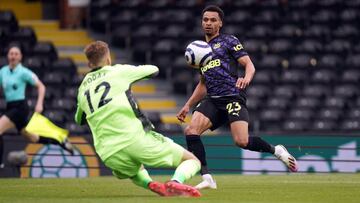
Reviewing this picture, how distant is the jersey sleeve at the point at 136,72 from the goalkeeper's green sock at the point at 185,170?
3.31ft

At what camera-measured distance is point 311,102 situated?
2506 cm

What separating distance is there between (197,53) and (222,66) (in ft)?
1.96

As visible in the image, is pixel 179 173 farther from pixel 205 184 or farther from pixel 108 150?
pixel 205 184

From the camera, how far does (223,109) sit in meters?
14.4

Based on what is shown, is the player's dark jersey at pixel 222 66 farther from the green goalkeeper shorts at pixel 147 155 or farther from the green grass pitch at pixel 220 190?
the green goalkeeper shorts at pixel 147 155

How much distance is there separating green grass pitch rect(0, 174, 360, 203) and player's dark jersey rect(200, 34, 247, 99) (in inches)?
49.1

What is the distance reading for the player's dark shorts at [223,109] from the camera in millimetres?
14297

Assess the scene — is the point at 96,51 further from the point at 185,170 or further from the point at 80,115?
the point at 185,170

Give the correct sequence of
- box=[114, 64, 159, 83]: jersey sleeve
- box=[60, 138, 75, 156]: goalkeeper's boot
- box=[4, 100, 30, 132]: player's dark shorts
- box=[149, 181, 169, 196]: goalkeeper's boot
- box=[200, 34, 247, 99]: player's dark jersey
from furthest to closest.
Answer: box=[60, 138, 75, 156]: goalkeeper's boot < box=[4, 100, 30, 132]: player's dark shorts < box=[200, 34, 247, 99]: player's dark jersey < box=[149, 181, 169, 196]: goalkeeper's boot < box=[114, 64, 159, 83]: jersey sleeve

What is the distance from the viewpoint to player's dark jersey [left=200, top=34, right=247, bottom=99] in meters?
14.3

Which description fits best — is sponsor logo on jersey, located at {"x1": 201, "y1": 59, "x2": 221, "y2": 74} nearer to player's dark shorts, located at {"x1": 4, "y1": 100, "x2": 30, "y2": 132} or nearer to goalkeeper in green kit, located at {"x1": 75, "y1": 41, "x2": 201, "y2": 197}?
goalkeeper in green kit, located at {"x1": 75, "y1": 41, "x2": 201, "y2": 197}

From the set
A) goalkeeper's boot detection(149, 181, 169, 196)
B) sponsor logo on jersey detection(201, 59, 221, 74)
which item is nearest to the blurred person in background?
sponsor logo on jersey detection(201, 59, 221, 74)

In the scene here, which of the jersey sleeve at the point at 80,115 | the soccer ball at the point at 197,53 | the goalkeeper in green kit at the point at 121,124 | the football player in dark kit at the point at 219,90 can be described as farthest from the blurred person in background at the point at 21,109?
the goalkeeper in green kit at the point at 121,124

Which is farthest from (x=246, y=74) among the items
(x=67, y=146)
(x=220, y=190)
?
(x=67, y=146)
